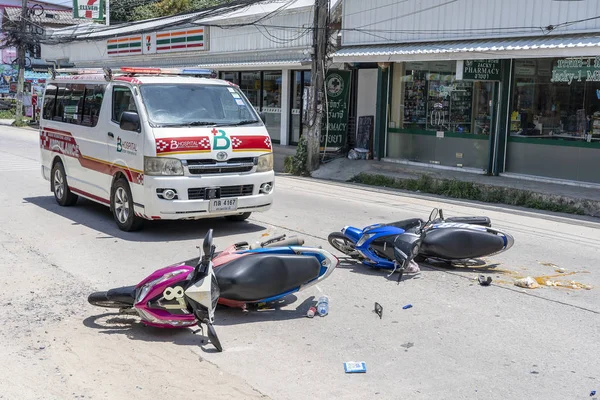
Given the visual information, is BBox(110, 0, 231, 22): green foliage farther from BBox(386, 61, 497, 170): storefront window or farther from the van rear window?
the van rear window

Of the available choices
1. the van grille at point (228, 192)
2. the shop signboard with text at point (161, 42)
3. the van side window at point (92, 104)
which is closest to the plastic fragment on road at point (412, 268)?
the van grille at point (228, 192)

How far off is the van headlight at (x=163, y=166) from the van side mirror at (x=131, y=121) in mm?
508

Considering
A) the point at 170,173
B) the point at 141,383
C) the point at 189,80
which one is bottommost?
the point at 141,383

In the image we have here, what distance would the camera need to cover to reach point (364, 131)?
20266mm

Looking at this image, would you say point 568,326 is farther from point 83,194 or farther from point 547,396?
point 83,194

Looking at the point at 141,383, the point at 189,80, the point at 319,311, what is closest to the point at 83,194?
the point at 189,80

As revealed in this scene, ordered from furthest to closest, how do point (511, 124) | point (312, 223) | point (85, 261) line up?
point (511, 124) < point (312, 223) < point (85, 261)

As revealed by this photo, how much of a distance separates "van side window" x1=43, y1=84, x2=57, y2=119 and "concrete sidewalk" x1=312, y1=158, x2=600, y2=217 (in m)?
8.02

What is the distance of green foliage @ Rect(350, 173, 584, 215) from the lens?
13492 millimetres

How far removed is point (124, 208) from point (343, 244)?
3430mm

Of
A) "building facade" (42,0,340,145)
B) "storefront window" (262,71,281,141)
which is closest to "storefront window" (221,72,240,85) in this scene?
"building facade" (42,0,340,145)

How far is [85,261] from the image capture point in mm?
8242

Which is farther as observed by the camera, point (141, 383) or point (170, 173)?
point (170, 173)

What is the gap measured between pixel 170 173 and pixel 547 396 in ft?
19.1
